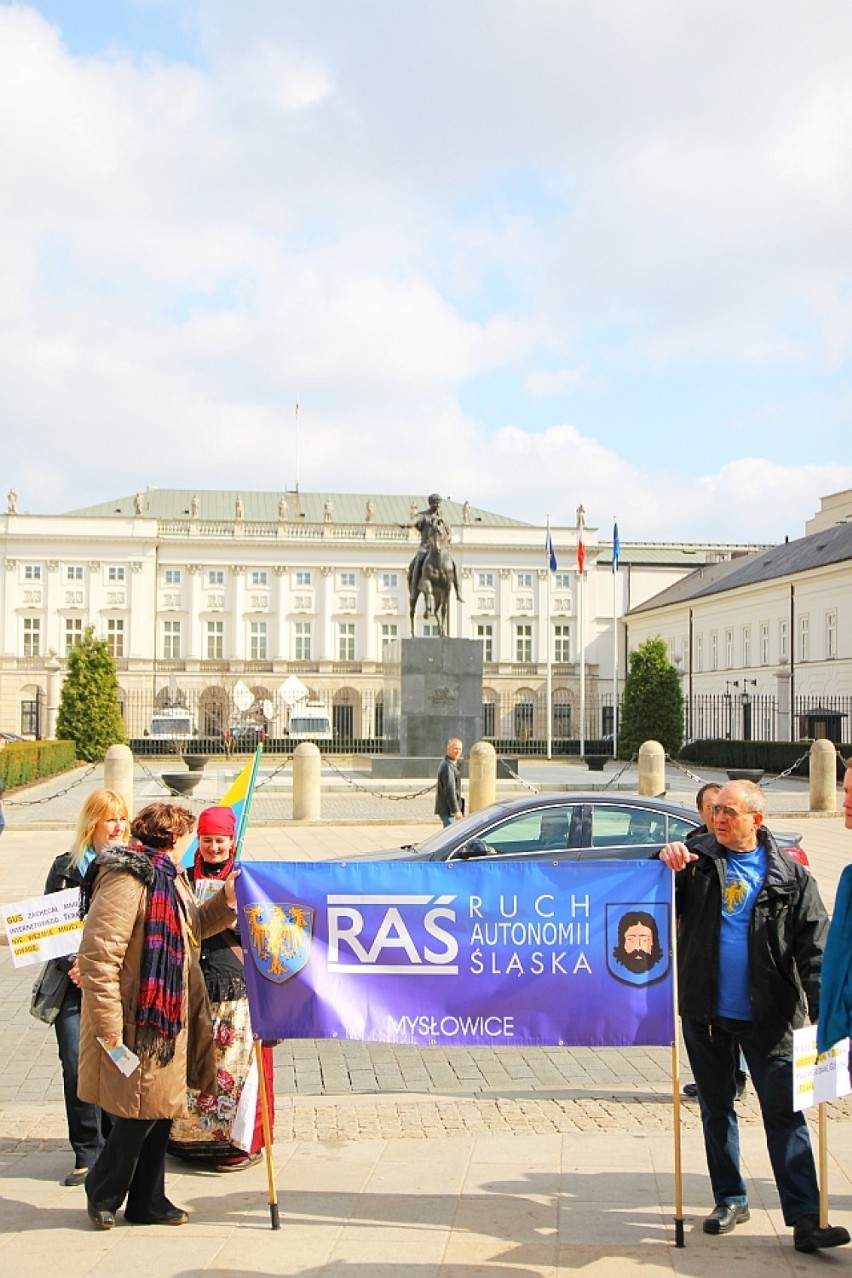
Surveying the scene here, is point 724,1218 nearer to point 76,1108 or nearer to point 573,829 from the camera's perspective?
point 76,1108

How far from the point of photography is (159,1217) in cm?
509

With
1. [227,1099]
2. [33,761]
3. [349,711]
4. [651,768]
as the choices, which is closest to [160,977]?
[227,1099]

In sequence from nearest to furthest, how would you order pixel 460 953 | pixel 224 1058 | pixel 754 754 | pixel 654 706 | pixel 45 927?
pixel 460 953 < pixel 224 1058 < pixel 45 927 < pixel 754 754 < pixel 654 706

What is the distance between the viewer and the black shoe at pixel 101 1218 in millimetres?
5016

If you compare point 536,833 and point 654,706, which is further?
point 654,706

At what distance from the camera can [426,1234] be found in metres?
4.98

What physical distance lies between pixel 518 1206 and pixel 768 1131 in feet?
3.51

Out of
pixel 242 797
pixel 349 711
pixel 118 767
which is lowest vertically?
pixel 118 767

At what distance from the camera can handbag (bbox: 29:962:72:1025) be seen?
229 inches

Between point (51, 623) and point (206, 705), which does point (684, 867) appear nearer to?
point (206, 705)

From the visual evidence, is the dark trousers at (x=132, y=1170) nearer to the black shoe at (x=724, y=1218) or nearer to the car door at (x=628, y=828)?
the black shoe at (x=724, y=1218)

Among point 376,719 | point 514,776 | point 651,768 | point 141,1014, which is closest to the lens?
point 141,1014

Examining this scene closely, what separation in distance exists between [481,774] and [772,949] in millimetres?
18820

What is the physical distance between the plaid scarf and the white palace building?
81025 mm
